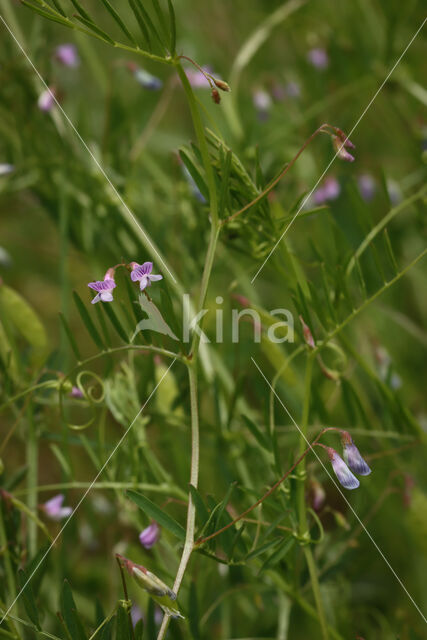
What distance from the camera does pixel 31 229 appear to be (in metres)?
1.60

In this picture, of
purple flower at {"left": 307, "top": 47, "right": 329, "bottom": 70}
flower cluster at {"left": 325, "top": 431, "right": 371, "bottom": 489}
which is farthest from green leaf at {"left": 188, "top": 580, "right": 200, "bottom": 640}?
purple flower at {"left": 307, "top": 47, "right": 329, "bottom": 70}

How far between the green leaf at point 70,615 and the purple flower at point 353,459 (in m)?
0.25

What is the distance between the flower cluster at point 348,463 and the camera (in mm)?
563

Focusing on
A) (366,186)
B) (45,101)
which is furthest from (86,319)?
(366,186)

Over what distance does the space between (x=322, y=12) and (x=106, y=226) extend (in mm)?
641

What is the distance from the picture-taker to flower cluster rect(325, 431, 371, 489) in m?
0.56

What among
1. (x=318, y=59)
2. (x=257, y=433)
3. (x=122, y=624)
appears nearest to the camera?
(x=122, y=624)

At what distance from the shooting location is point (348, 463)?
0.58 metres

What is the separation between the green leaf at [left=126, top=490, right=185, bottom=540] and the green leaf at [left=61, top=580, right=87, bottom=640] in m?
0.09

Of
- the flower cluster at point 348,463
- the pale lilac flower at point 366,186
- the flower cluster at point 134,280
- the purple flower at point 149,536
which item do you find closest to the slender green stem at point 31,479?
the purple flower at point 149,536

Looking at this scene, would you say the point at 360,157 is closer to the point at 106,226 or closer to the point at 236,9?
the point at 236,9

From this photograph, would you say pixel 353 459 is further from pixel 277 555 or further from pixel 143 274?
pixel 143 274

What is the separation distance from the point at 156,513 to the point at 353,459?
171 mm

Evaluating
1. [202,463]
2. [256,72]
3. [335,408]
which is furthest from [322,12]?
[202,463]
